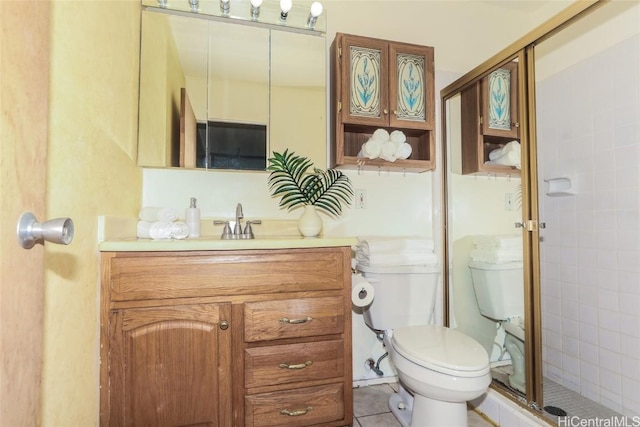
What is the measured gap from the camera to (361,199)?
6.29 ft

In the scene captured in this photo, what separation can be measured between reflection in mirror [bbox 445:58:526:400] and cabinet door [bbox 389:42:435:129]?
27cm

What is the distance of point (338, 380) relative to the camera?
4.43 ft

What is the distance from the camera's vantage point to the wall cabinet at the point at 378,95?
Answer: 1.78 meters

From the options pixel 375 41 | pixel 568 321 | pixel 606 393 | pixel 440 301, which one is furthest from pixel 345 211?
pixel 606 393

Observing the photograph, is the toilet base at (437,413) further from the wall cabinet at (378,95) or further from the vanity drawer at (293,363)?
the wall cabinet at (378,95)

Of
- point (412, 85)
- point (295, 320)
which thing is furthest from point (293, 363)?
point (412, 85)

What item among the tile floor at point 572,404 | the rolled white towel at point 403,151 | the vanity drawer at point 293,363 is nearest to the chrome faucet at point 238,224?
the vanity drawer at point 293,363

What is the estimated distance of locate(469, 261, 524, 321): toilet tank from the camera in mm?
1601

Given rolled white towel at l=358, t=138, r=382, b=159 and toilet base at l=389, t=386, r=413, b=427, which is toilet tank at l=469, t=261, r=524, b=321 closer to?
toilet base at l=389, t=386, r=413, b=427

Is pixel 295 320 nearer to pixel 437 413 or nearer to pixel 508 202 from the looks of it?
pixel 437 413

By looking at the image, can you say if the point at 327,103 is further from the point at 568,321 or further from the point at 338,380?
the point at 568,321

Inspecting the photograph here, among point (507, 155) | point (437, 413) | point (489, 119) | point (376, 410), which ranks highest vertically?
point (489, 119)
